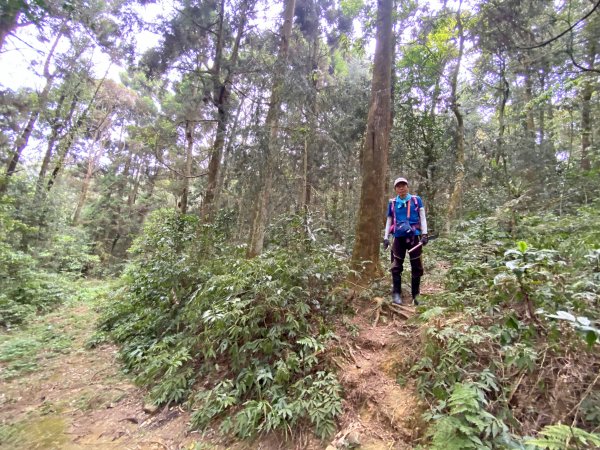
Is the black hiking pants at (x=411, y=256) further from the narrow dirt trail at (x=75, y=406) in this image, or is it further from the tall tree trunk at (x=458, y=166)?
the tall tree trunk at (x=458, y=166)

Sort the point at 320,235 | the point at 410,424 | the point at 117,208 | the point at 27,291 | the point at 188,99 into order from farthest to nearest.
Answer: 1. the point at 117,208
2. the point at 188,99
3. the point at 27,291
4. the point at 320,235
5. the point at 410,424

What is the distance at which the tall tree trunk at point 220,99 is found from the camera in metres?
10.0

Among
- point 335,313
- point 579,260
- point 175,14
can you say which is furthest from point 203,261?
point 175,14

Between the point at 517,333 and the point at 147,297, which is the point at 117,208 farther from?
the point at 517,333

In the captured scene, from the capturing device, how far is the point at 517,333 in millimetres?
2840

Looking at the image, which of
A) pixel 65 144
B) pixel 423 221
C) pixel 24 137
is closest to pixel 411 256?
pixel 423 221

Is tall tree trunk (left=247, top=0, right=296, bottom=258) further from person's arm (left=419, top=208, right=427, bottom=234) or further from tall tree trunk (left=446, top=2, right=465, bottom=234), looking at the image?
tall tree trunk (left=446, top=2, right=465, bottom=234)

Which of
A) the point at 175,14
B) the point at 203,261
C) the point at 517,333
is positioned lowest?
the point at 517,333

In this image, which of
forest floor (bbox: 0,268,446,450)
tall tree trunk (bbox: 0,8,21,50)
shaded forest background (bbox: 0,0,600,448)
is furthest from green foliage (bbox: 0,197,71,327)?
tall tree trunk (bbox: 0,8,21,50)

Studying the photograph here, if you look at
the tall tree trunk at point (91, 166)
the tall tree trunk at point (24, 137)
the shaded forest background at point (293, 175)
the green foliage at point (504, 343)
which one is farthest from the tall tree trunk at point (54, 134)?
the green foliage at point (504, 343)

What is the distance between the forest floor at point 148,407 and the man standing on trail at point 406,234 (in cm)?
44

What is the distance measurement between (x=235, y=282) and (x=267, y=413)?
191 cm

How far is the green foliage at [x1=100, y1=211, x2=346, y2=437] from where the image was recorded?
3.29 metres

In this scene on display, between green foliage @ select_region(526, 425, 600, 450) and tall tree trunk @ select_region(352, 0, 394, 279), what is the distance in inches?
137
